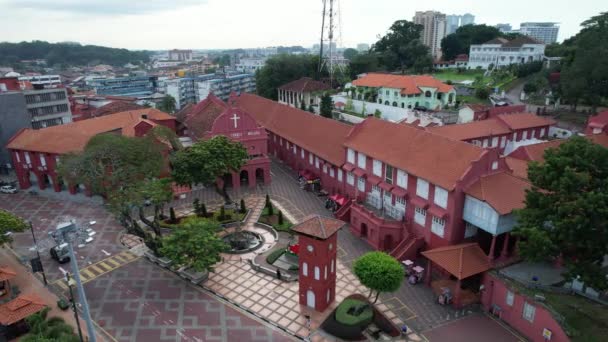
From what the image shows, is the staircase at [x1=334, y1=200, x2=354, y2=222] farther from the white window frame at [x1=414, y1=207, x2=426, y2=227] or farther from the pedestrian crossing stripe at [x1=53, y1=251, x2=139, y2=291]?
the pedestrian crossing stripe at [x1=53, y1=251, x2=139, y2=291]

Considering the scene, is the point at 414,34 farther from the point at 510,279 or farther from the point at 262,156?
the point at 510,279

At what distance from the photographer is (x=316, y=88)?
86938 mm

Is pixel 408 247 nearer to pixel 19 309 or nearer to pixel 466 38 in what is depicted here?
pixel 19 309

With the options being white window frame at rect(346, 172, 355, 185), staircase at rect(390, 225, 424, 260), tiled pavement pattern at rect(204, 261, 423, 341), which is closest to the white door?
tiled pavement pattern at rect(204, 261, 423, 341)

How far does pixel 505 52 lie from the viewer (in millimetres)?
106688

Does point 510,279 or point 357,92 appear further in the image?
point 357,92

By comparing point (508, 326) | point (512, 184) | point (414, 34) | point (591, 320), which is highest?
point (414, 34)

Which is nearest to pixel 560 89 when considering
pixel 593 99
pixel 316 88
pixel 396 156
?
pixel 593 99

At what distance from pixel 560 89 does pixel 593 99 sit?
8151 mm

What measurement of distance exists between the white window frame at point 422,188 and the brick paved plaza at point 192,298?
7.40m

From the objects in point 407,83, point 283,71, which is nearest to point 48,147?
point 407,83

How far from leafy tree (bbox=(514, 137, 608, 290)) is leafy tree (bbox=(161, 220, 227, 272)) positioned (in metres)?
22.1

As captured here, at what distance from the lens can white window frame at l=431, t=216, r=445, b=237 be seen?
1328 inches

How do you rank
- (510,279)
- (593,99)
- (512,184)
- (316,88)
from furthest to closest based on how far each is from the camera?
(316,88), (593,99), (512,184), (510,279)
